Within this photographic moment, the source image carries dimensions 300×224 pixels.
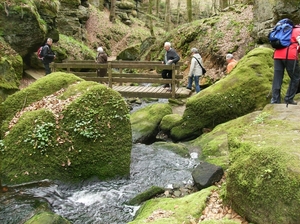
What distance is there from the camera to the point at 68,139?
6.69 meters

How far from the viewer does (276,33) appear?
6262 mm

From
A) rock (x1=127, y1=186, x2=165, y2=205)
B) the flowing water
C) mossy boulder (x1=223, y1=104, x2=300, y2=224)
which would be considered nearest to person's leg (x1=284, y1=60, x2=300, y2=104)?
mossy boulder (x1=223, y1=104, x2=300, y2=224)

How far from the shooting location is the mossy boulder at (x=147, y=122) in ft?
31.2

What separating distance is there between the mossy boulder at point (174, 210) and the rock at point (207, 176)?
2.01 ft

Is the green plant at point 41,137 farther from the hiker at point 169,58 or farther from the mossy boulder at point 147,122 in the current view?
the hiker at point 169,58

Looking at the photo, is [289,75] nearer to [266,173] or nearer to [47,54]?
[266,173]

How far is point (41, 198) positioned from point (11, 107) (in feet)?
9.14

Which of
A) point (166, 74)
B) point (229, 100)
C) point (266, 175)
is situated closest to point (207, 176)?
point (266, 175)

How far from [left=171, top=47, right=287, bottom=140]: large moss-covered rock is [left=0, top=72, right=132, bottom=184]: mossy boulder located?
2732 mm

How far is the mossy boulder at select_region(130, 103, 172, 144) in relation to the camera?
950 centimetres

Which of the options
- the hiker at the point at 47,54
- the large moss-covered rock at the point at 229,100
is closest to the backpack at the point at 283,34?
the large moss-covered rock at the point at 229,100

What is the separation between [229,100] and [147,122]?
2808 millimetres

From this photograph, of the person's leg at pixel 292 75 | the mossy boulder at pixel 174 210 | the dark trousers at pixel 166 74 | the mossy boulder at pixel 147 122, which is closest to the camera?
the mossy boulder at pixel 174 210

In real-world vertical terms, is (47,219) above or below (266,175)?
below
